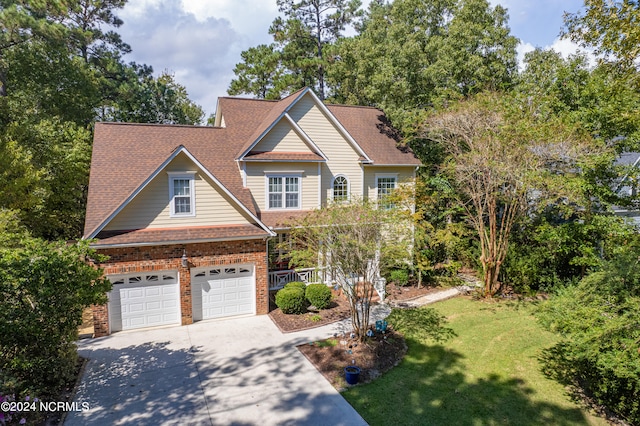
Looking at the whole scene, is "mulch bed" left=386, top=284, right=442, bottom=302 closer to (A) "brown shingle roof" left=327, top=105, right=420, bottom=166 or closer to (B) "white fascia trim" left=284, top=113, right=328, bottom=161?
(A) "brown shingle roof" left=327, top=105, right=420, bottom=166

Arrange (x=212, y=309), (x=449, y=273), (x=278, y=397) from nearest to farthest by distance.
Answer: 1. (x=278, y=397)
2. (x=212, y=309)
3. (x=449, y=273)

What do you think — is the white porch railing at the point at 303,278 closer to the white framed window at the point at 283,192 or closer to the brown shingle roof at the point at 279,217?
the brown shingle roof at the point at 279,217

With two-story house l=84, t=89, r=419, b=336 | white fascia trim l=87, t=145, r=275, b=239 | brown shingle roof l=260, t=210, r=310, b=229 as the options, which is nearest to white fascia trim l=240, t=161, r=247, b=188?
two-story house l=84, t=89, r=419, b=336

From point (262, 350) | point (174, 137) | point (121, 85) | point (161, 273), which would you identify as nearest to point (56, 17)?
point (121, 85)

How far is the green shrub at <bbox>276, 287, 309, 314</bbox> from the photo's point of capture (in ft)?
45.0

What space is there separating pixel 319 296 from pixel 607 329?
913 centimetres

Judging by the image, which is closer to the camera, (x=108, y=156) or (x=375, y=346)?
(x=375, y=346)

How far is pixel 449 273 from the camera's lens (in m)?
18.5

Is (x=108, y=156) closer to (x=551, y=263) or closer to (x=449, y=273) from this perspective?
(x=449, y=273)

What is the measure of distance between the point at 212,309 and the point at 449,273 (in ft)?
39.2

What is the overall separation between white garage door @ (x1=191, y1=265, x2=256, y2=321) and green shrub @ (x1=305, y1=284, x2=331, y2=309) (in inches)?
87.6

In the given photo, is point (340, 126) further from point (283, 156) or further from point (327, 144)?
point (283, 156)

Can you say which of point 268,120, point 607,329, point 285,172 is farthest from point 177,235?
point 607,329

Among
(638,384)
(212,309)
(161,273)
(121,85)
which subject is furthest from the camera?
(121,85)
